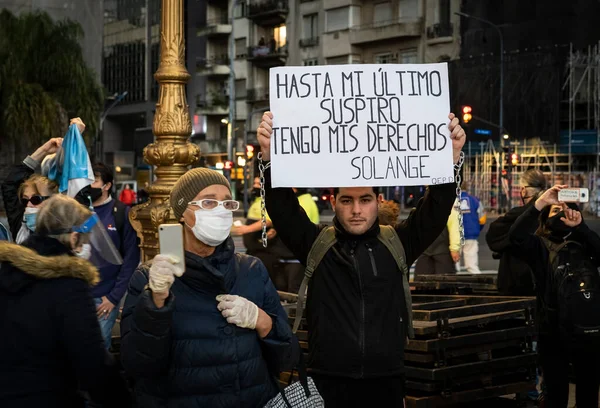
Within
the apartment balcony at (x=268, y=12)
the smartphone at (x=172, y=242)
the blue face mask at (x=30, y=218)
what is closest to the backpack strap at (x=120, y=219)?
the blue face mask at (x=30, y=218)

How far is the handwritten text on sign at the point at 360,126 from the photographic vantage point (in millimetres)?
4410

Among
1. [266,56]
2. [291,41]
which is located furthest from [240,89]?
[291,41]

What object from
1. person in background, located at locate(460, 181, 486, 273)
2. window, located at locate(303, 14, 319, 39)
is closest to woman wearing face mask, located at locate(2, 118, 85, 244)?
person in background, located at locate(460, 181, 486, 273)

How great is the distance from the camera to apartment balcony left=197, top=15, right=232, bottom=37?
233ft

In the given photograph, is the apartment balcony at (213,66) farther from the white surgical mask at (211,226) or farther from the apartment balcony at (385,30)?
the white surgical mask at (211,226)

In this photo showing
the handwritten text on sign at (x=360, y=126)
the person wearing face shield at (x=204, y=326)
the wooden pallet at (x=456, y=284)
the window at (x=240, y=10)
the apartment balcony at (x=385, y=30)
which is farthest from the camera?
the window at (x=240, y=10)

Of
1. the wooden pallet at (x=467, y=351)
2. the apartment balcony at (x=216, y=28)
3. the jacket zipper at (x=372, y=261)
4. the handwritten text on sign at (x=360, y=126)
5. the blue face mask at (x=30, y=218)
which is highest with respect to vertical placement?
the apartment balcony at (x=216, y=28)

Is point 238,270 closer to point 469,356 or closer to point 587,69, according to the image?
point 469,356

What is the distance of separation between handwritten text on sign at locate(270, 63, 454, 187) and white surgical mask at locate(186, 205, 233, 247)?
0.88 meters

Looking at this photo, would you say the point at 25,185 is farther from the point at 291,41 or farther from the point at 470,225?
the point at 291,41

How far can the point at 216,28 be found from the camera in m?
71.4

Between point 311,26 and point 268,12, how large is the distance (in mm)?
3842

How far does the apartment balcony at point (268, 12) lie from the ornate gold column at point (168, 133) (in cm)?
5885

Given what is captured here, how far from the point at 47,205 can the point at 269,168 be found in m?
1.26
